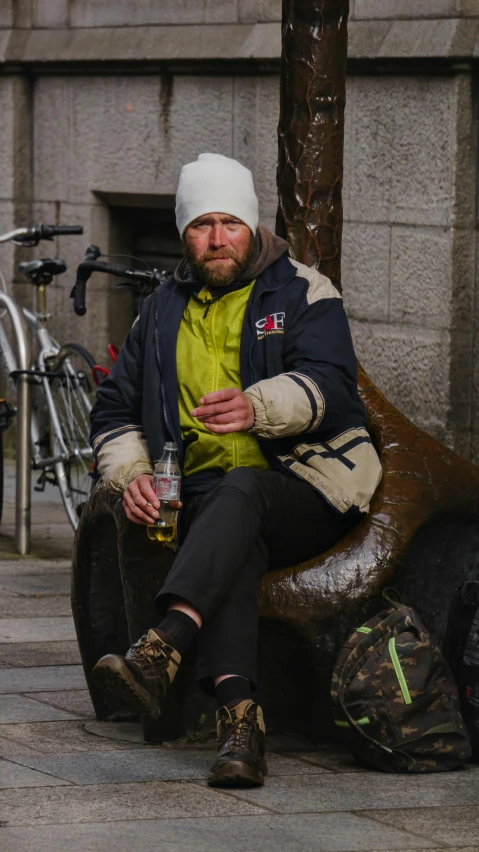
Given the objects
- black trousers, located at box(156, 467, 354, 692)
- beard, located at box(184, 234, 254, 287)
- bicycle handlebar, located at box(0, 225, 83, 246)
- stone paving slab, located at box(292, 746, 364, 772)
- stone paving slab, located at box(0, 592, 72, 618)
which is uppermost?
bicycle handlebar, located at box(0, 225, 83, 246)

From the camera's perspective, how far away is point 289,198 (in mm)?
5762

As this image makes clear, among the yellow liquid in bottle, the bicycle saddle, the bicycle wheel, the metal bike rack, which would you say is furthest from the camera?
the bicycle saddle

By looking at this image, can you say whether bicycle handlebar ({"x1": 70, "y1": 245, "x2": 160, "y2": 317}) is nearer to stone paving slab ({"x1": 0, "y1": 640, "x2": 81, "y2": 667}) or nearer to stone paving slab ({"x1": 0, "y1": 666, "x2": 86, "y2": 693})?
stone paving slab ({"x1": 0, "y1": 640, "x2": 81, "y2": 667})

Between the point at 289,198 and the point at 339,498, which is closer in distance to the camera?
the point at 339,498

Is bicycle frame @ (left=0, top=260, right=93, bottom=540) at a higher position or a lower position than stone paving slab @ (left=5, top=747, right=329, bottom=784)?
higher

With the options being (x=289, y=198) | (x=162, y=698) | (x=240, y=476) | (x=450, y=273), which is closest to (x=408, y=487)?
(x=240, y=476)

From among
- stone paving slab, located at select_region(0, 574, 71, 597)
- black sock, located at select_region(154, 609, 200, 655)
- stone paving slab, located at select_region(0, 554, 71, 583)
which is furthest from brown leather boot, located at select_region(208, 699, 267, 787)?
stone paving slab, located at select_region(0, 554, 71, 583)

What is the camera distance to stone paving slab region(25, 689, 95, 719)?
17.4 ft

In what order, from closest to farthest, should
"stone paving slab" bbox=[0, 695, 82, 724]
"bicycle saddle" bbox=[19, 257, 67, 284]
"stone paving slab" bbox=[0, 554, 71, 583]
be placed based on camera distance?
"stone paving slab" bbox=[0, 695, 82, 724], "stone paving slab" bbox=[0, 554, 71, 583], "bicycle saddle" bbox=[19, 257, 67, 284]

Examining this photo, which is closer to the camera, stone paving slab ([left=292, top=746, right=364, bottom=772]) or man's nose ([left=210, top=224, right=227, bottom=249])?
stone paving slab ([left=292, top=746, right=364, bottom=772])

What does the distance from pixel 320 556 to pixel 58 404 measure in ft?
11.7

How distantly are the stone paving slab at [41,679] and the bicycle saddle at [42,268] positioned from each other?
114 inches

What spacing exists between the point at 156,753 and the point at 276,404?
102 centimetres

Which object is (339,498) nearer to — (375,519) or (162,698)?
(375,519)
